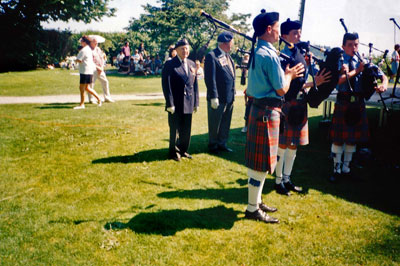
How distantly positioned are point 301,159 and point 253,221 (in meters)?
3.00

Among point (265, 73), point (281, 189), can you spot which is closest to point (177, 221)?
point (281, 189)

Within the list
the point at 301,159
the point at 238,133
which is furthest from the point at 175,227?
the point at 238,133

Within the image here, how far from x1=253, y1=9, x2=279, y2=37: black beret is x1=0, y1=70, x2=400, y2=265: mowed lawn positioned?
2.35 meters

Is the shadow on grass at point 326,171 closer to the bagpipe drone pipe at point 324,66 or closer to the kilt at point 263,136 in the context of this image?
the kilt at point 263,136

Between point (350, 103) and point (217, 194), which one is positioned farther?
point (350, 103)

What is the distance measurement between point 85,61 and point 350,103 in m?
8.79

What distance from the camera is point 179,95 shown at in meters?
5.64

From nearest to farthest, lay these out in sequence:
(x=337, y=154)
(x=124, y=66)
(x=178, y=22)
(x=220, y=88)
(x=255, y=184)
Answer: (x=255, y=184) < (x=337, y=154) < (x=220, y=88) < (x=124, y=66) < (x=178, y=22)

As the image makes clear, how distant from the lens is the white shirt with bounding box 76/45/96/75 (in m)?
10.2

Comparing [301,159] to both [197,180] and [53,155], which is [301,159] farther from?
[53,155]

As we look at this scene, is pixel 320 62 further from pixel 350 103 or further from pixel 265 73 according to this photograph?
pixel 265 73

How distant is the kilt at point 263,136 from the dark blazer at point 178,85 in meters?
2.37

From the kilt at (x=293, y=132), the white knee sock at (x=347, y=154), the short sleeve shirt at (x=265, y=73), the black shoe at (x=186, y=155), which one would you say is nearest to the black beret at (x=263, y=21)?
the short sleeve shirt at (x=265, y=73)

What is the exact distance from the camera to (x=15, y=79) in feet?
60.3
